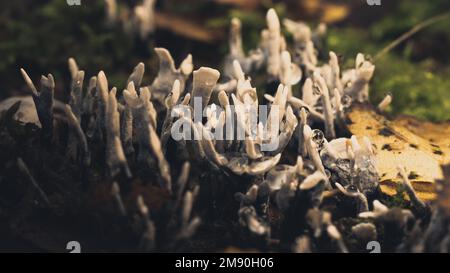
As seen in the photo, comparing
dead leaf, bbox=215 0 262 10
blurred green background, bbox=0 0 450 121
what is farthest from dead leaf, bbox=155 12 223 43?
dead leaf, bbox=215 0 262 10

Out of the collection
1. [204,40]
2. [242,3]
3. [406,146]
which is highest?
[242,3]

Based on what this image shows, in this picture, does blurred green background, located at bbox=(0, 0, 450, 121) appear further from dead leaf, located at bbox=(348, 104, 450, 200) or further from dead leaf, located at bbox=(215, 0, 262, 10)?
dead leaf, located at bbox=(348, 104, 450, 200)

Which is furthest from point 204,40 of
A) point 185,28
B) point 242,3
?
point 242,3

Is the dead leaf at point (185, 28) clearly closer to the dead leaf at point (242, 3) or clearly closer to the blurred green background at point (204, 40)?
the blurred green background at point (204, 40)

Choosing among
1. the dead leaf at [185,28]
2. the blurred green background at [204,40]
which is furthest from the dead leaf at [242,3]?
the dead leaf at [185,28]

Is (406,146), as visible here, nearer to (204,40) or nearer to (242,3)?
(204,40)

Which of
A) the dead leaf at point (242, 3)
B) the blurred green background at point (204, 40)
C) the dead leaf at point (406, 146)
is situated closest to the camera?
the dead leaf at point (406, 146)
